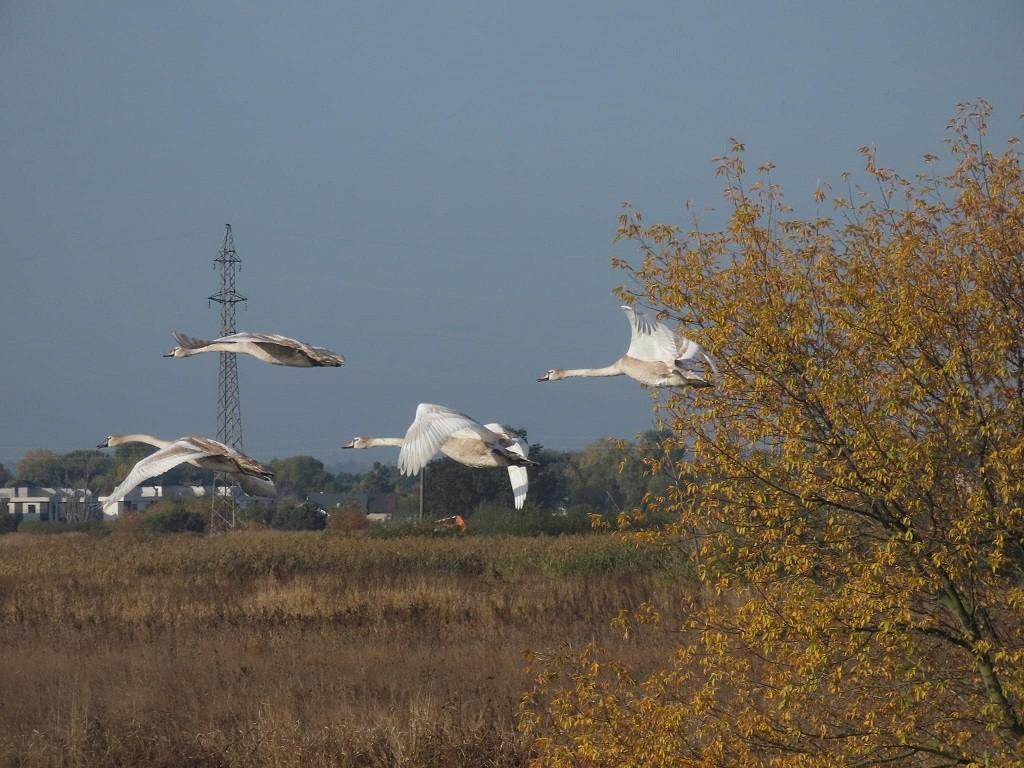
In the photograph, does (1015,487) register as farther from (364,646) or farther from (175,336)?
(364,646)

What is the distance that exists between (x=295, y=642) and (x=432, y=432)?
27.3 feet

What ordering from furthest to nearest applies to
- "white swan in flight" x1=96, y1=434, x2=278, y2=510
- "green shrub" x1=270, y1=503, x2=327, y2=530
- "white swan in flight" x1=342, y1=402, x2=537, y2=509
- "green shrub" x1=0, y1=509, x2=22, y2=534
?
"green shrub" x1=0, y1=509, x2=22, y2=534
"green shrub" x1=270, y1=503, x2=327, y2=530
"white swan in flight" x1=342, y1=402, x2=537, y2=509
"white swan in flight" x1=96, y1=434, x2=278, y2=510

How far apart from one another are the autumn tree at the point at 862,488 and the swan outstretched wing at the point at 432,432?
113 inches

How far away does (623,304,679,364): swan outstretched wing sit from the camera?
1022cm

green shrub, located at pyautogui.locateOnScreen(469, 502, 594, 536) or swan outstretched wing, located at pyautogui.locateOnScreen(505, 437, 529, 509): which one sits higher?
swan outstretched wing, located at pyautogui.locateOnScreen(505, 437, 529, 509)

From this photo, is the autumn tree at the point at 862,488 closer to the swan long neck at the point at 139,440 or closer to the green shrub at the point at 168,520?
the swan long neck at the point at 139,440

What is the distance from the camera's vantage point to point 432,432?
10484mm

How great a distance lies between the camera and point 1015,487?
21.3 feet

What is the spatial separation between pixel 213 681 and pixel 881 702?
916 cm

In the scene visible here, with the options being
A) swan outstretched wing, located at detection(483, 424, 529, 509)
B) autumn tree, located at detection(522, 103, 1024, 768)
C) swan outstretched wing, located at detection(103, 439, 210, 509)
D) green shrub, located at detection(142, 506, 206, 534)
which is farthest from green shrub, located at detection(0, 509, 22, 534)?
autumn tree, located at detection(522, 103, 1024, 768)

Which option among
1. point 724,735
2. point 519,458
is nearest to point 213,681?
point 519,458

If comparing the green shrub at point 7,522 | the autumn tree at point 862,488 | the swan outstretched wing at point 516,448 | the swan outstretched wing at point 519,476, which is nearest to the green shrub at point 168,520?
the green shrub at point 7,522

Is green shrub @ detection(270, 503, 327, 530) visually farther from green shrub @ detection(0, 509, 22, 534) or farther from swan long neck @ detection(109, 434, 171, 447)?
swan long neck @ detection(109, 434, 171, 447)

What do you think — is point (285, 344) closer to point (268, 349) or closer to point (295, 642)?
point (268, 349)
